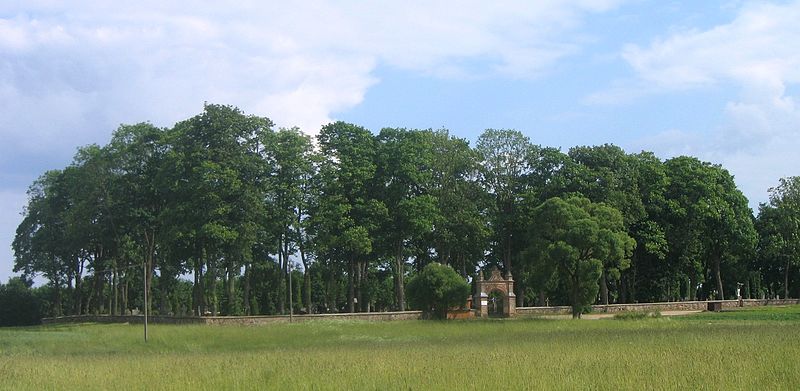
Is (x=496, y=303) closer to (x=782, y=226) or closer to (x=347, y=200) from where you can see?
(x=347, y=200)

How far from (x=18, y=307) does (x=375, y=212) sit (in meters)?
47.2

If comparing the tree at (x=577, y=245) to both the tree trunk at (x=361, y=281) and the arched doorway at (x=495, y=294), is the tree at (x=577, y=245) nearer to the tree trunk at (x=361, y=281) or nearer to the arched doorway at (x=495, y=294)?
the arched doorway at (x=495, y=294)

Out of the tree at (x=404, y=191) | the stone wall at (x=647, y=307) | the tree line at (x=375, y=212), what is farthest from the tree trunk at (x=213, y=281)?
the stone wall at (x=647, y=307)

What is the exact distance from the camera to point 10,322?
282 ft

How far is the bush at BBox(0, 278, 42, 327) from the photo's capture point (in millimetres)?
85875

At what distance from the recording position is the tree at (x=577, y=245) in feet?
171

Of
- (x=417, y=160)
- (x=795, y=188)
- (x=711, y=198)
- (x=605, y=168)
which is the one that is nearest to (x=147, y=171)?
(x=417, y=160)

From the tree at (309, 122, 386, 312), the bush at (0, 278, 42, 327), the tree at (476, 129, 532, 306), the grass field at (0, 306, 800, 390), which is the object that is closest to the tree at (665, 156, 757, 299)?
the tree at (476, 129, 532, 306)

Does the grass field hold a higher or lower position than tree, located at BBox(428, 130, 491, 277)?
lower

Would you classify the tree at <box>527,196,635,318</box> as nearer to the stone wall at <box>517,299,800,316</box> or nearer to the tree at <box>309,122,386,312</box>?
the stone wall at <box>517,299,800,316</box>

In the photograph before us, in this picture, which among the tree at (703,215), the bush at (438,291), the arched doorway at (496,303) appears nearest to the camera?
the bush at (438,291)

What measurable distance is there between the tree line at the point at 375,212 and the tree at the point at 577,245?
12 centimetres

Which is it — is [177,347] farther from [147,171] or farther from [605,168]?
[605,168]

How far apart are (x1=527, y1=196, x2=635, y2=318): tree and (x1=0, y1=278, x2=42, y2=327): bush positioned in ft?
190
